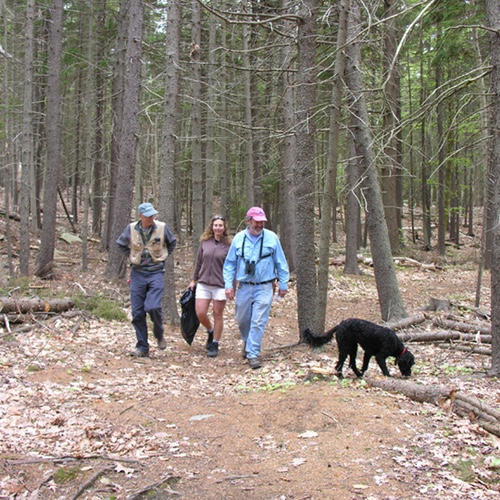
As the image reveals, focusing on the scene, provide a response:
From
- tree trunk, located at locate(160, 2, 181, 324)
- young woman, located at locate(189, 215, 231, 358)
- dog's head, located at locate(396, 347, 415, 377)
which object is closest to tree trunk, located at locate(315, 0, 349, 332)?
dog's head, located at locate(396, 347, 415, 377)

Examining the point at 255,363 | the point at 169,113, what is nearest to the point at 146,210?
the point at 255,363

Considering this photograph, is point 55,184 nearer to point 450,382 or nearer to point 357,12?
point 357,12

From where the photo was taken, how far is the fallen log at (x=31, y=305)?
8047 millimetres

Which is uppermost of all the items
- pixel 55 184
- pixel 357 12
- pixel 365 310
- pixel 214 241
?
pixel 357 12

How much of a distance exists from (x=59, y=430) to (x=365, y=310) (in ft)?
32.6

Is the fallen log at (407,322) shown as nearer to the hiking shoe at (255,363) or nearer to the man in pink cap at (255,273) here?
the man in pink cap at (255,273)

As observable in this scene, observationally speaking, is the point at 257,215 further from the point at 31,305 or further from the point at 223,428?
the point at 31,305

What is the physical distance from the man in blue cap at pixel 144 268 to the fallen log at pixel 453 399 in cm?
330

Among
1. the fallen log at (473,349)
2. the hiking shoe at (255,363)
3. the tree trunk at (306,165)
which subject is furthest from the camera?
the fallen log at (473,349)

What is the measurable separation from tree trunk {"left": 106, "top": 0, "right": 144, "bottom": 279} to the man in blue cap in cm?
475

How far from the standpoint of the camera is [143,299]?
24.1ft

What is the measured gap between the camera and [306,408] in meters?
4.92

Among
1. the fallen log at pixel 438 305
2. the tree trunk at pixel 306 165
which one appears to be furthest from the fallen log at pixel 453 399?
the fallen log at pixel 438 305

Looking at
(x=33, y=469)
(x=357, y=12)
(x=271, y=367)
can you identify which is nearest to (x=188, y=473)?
(x=33, y=469)
